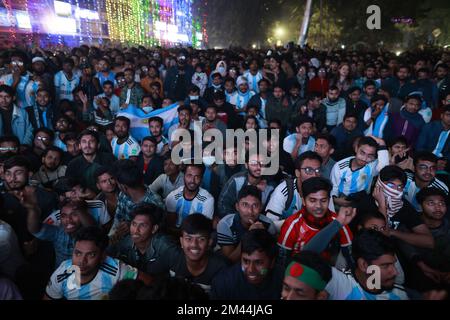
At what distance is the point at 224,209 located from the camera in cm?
393

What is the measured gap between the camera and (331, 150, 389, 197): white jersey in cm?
413

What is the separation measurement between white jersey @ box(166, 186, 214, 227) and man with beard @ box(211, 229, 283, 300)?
1214 millimetres

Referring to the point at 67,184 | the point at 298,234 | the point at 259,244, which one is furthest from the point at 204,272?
the point at 67,184

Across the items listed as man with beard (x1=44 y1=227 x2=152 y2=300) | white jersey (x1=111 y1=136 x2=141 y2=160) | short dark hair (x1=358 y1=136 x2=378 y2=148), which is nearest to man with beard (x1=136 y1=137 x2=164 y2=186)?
white jersey (x1=111 y1=136 x2=141 y2=160)

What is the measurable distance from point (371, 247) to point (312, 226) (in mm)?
576

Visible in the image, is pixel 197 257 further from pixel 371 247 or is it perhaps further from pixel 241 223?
pixel 371 247

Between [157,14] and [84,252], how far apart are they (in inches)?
1218

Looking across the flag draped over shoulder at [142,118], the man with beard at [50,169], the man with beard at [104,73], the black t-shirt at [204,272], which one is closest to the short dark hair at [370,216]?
the black t-shirt at [204,272]

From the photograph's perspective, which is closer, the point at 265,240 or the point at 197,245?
the point at 265,240

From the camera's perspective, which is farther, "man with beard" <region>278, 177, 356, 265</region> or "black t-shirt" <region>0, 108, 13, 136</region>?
"black t-shirt" <region>0, 108, 13, 136</region>

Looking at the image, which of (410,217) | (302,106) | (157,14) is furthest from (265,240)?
(157,14)

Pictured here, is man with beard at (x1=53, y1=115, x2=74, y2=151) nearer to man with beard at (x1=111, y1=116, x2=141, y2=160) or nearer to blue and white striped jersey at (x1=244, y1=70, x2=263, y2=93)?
man with beard at (x1=111, y1=116, x2=141, y2=160)

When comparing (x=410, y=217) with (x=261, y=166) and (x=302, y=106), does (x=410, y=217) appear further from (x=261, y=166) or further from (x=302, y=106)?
(x=302, y=106)
